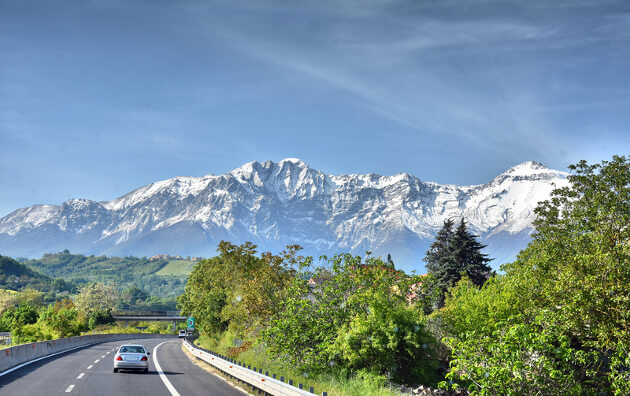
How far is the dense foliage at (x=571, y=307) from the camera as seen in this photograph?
20.7 metres

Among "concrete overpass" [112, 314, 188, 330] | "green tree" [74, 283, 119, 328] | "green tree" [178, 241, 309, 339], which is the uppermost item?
"green tree" [178, 241, 309, 339]

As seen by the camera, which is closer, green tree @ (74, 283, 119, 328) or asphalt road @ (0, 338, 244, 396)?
asphalt road @ (0, 338, 244, 396)

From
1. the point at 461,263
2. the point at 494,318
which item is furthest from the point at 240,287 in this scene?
the point at 461,263

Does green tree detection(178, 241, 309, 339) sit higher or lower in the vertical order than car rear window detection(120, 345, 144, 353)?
higher

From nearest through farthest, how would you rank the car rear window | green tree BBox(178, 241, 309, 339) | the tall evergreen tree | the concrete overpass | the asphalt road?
1. the asphalt road
2. the car rear window
3. green tree BBox(178, 241, 309, 339)
4. the tall evergreen tree
5. the concrete overpass

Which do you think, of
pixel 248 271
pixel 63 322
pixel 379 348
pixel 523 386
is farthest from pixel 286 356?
pixel 63 322

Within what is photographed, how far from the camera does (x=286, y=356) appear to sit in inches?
1131

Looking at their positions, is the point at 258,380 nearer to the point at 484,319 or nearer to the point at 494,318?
A: the point at 494,318

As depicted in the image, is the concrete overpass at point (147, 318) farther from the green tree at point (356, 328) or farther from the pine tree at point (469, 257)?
the green tree at point (356, 328)

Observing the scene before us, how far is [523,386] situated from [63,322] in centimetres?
6062

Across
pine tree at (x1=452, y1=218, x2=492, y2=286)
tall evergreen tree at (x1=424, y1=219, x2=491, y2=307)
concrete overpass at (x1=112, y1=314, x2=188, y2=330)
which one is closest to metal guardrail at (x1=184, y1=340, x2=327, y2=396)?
tall evergreen tree at (x1=424, y1=219, x2=491, y2=307)

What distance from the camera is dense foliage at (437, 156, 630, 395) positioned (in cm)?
2073

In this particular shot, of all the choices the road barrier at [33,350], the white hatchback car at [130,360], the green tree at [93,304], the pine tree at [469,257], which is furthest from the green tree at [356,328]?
the green tree at [93,304]

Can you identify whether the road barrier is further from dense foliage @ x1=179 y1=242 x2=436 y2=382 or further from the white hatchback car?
dense foliage @ x1=179 y1=242 x2=436 y2=382
